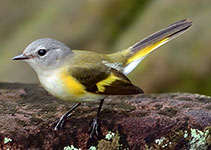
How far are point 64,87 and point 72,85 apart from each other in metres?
0.08

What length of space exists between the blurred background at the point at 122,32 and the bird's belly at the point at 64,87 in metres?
3.78

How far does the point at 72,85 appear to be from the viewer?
15.3ft

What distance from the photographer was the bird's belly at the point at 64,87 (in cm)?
462

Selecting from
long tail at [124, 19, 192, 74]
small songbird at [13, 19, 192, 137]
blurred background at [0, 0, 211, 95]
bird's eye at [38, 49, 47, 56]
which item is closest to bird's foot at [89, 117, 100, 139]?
small songbird at [13, 19, 192, 137]

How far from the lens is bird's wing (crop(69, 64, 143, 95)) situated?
4.77 meters

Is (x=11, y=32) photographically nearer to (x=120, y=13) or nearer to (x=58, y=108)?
(x=120, y=13)

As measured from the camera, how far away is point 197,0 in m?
9.06

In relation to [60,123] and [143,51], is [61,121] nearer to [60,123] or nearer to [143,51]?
[60,123]

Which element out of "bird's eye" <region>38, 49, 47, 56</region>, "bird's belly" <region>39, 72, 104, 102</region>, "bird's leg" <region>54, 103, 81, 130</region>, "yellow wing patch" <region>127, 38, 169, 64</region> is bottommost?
"bird's leg" <region>54, 103, 81, 130</region>

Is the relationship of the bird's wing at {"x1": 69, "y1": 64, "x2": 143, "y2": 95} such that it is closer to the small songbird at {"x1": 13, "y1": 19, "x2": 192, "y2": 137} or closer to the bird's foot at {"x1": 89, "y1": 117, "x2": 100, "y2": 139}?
the small songbird at {"x1": 13, "y1": 19, "x2": 192, "y2": 137}

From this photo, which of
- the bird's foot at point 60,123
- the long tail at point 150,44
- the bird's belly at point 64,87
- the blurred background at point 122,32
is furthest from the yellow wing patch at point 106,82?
the blurred background at point 122,32

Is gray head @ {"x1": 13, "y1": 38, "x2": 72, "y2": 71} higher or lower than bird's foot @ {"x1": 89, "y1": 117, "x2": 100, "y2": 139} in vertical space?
higher

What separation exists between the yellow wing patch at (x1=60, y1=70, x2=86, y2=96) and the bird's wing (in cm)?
4

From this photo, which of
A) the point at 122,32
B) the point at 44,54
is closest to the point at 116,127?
the point at 44,54
